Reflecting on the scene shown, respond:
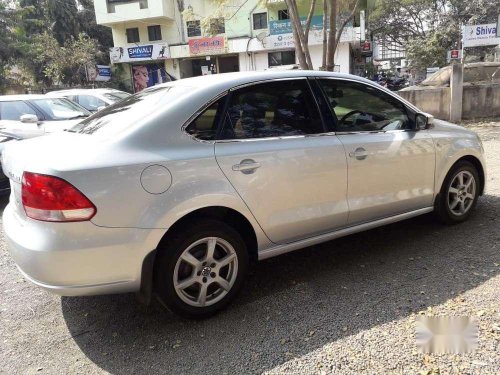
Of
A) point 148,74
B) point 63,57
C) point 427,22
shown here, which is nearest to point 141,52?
point 148,74

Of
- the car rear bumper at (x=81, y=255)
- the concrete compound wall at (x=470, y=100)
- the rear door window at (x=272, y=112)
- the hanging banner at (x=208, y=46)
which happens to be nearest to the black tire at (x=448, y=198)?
the rear door window at (x=272, y=112)

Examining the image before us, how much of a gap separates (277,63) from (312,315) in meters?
30.6

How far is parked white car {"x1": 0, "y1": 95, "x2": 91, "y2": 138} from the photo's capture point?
741cm

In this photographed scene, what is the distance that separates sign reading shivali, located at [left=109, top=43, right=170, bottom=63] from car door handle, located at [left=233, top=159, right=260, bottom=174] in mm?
32649

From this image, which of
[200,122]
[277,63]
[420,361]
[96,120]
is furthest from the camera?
[277,63]

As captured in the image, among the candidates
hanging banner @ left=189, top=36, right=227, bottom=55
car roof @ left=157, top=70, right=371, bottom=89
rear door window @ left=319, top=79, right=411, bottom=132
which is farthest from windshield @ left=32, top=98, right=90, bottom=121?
hanging banner @ left=189, top=36, right=227, bottom=55

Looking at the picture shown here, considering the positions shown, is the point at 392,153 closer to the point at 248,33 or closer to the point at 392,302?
the point at 392,302

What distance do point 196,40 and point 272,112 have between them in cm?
3148

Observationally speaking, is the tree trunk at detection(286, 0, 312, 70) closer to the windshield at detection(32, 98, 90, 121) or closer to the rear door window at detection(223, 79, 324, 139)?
the windshield at detection(32, 98, 90, 121)

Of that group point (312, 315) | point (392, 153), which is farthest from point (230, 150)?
point (392, 153)

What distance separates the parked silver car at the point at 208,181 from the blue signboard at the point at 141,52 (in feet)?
107

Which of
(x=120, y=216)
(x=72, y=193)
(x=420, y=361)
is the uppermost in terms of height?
(x=72, y=193)

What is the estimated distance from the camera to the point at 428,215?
4.82 m

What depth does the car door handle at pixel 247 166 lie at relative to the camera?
9.87ft
